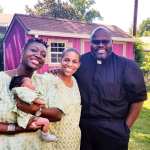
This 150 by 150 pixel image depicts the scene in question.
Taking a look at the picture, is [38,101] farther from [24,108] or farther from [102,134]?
[102,134]

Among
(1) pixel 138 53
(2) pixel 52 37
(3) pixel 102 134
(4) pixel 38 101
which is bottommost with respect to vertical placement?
Answer: (1) pixel 138 53

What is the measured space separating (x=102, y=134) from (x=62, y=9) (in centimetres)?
3577

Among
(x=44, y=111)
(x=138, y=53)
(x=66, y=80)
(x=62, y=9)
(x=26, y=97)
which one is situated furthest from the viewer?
(x=62, y=9)

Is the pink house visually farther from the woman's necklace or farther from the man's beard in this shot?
the woman's necklace

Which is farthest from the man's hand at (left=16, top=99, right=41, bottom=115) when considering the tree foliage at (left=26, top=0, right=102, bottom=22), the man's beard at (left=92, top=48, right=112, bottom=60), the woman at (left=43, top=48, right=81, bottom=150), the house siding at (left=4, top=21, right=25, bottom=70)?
the tree foliage at (left=26, top=0, right=102, bottom=22)

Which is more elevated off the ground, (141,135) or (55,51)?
(55,51)

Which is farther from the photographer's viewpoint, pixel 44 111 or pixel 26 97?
pixel 44 111

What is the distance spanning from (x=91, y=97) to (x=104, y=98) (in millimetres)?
129

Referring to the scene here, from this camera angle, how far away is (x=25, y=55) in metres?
3.19

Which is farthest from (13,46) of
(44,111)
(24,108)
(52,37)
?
(24,108)

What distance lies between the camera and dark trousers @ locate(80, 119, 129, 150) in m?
3.75

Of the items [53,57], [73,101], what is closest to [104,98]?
[73,101]

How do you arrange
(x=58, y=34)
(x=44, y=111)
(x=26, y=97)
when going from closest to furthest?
(x=26, y=97) → (x=44, y=111) → (x=58, y=34)

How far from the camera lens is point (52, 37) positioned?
66.1 feet
